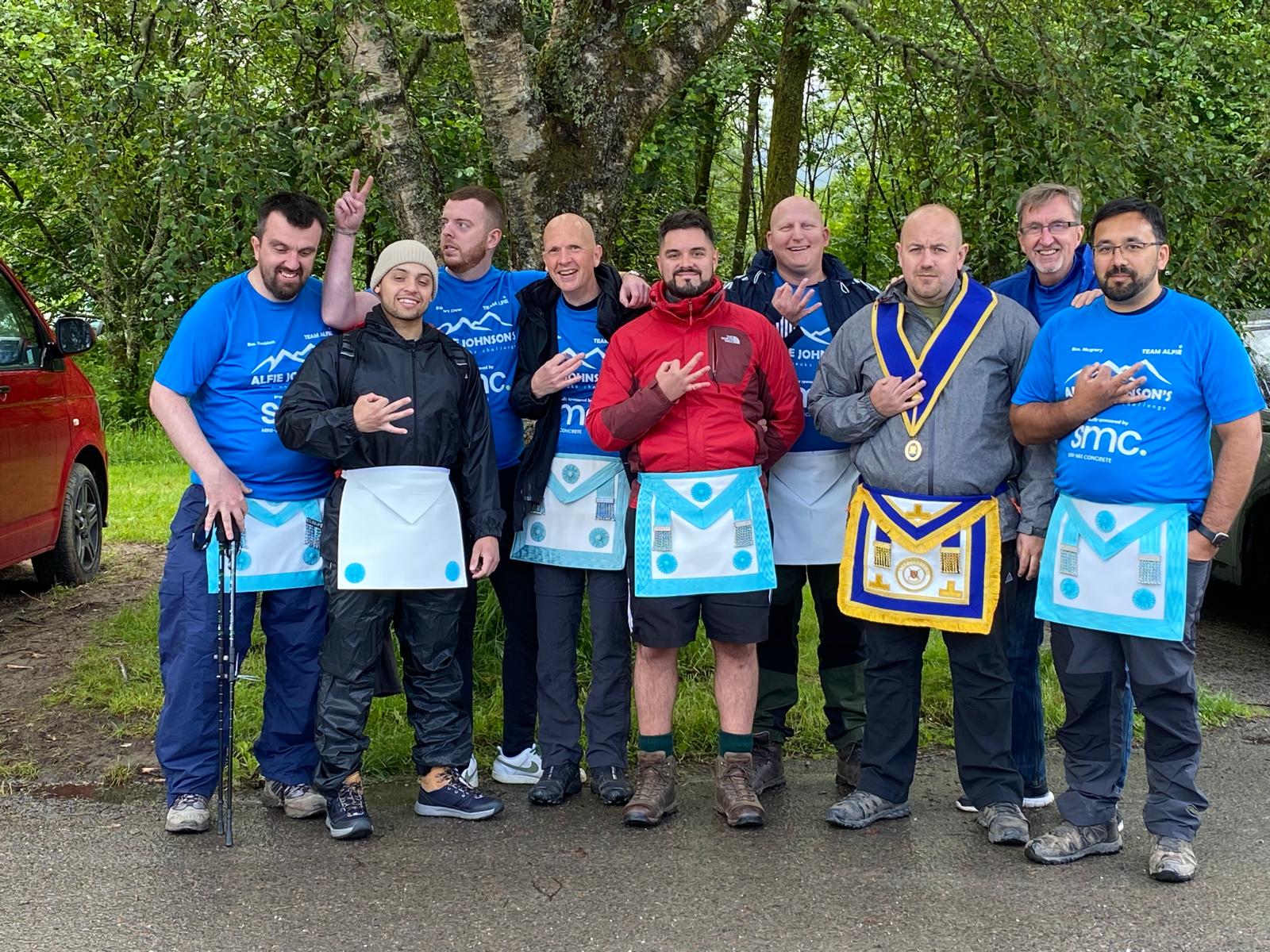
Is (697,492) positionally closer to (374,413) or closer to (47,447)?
(374,413)

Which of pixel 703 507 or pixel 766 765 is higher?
pixel 703 507

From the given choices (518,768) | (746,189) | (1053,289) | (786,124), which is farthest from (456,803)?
(746,189)

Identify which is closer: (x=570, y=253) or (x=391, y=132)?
(x=570, y=253)

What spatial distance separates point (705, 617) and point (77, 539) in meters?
5.57

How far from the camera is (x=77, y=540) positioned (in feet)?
29.1

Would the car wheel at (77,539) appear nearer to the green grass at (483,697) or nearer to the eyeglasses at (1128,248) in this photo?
the green grass at (483,697)

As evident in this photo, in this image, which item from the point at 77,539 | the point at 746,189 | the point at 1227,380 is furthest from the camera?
the point at 746,189

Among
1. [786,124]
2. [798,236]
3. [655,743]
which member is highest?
[786,124]

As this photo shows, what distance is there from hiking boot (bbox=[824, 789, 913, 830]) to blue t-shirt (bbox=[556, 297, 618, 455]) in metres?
1.52

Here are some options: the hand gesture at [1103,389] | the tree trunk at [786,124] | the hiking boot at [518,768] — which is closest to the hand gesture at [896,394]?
the hand gesture at [1103,389]

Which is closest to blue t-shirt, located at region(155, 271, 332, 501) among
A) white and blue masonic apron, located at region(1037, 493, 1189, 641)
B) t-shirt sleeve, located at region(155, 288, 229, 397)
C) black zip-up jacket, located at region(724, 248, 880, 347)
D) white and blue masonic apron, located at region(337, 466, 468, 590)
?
t-shirt sleeve, located at region(155, 288, 229, 397)

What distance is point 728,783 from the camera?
4805mm

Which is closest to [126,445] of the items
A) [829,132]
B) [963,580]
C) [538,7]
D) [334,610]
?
[538,7]

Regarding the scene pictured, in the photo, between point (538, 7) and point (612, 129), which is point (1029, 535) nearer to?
point (612, 129)
